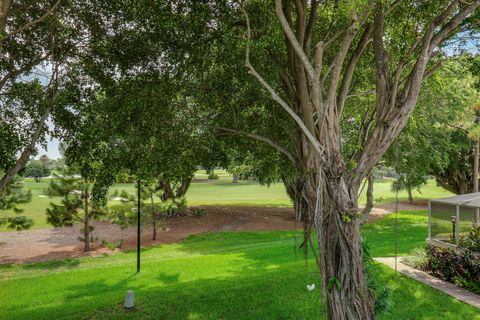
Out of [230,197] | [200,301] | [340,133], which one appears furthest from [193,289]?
[230,197]

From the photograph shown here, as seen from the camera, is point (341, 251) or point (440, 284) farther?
point (440, 284)

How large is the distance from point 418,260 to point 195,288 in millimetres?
6979

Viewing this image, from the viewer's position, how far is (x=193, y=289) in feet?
32.3

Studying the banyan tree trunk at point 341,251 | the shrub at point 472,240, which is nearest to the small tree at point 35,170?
the banyan tree trunk at point 341,251

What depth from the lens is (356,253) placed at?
5266mm

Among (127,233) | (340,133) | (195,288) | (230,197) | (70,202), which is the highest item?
(340,133)

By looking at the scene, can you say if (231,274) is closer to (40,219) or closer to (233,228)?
(233,228)

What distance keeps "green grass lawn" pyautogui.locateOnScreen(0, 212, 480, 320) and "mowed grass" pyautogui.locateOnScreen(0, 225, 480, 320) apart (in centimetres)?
2

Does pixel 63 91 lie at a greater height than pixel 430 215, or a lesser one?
greater

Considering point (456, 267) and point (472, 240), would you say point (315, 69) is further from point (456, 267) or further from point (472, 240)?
point (472, 240)

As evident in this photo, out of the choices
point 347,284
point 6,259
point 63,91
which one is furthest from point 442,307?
point 6,259

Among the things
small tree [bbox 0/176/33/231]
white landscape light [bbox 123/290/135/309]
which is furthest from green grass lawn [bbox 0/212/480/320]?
small tree [bbox 0/176/33/231]

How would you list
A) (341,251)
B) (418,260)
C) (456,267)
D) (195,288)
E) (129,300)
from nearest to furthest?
1. (341,251)
2. (129,300)
3. (456,267)
4. (195,288)
5. (418,260)

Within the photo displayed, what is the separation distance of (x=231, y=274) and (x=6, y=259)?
10.2 metres
